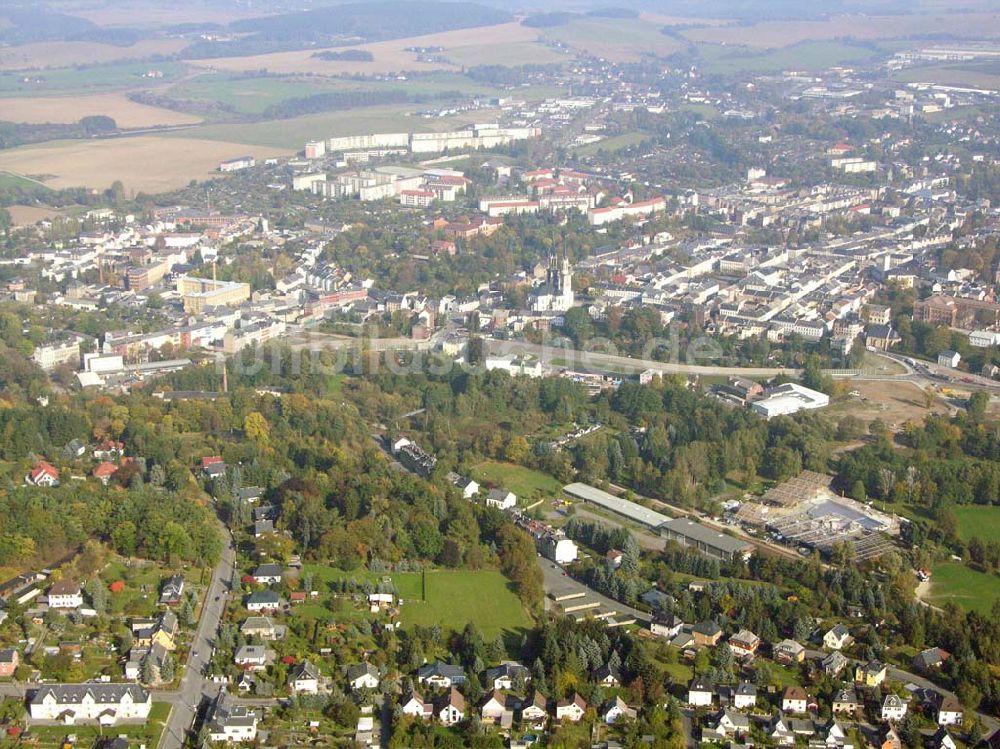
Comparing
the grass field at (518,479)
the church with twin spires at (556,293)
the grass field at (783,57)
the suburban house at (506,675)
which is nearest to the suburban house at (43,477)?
the grass field at (518,479)

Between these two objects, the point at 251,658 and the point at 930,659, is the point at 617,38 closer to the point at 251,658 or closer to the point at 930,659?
the point at 930,659

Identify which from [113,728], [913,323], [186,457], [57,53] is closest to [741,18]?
[57,53]

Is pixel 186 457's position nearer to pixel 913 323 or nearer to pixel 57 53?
pixel 913 323

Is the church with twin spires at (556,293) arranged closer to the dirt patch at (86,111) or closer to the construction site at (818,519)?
the construction site at (818,519)

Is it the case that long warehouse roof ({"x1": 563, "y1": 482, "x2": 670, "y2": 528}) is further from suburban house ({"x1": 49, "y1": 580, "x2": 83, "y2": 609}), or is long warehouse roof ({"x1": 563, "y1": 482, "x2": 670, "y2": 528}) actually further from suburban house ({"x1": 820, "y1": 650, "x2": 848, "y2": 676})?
suburban house ({"x1": 49, "y1": 580, "x2": 83, "y2": 609})

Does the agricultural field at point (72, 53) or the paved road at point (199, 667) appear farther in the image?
the agricultural field at point (72, 53)

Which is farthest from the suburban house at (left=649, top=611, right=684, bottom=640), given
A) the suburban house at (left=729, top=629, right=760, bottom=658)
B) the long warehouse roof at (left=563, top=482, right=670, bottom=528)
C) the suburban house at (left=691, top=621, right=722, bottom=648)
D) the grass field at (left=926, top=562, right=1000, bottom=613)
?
the grass field at (left=926, top=562, right=1000, bottom=613)
